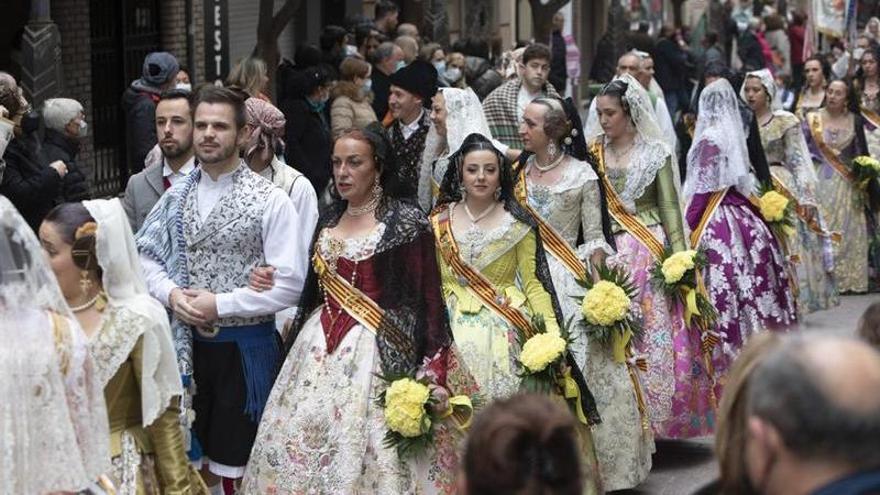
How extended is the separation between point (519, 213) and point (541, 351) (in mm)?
664

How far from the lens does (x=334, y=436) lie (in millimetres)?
7055

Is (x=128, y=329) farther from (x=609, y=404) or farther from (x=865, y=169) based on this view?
(x=865, y=169)

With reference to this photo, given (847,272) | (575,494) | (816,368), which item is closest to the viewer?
(816,368)

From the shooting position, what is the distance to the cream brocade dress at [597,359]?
9000 millimetres

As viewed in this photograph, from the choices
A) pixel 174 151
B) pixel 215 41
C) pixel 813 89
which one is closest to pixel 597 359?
pixel 174 151

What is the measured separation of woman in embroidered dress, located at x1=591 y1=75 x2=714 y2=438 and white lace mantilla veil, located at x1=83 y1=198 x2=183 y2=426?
4.21 m

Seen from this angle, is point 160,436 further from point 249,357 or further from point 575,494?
point 575,494

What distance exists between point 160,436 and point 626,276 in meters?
3.59

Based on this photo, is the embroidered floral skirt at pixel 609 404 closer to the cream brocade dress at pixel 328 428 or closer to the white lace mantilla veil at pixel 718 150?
the cream brocade dress at pixel 328 428

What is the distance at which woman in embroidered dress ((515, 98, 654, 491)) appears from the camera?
9.00 metres

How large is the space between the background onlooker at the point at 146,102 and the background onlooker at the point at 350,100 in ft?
5.32

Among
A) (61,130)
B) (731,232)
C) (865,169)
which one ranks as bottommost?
(865,169)

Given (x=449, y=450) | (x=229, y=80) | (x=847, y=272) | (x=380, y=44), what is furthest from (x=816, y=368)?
(x=380, y=44)

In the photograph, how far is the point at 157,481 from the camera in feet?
19.3
